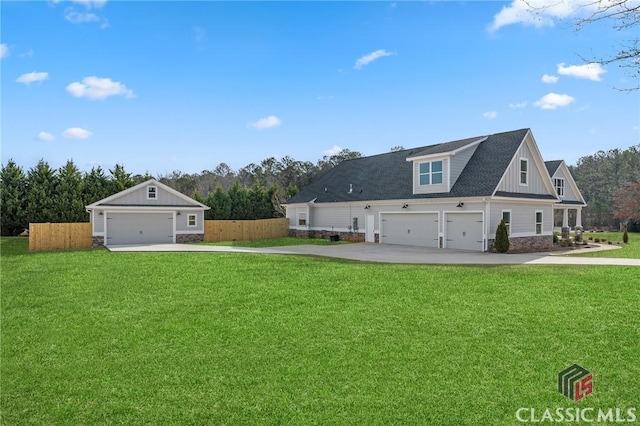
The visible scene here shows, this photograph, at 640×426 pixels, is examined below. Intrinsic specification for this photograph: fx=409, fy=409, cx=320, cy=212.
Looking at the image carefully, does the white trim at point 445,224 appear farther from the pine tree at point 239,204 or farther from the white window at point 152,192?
the pine tree at point 239,204

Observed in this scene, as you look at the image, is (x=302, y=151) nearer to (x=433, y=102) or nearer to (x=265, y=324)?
(x=433, y=102)

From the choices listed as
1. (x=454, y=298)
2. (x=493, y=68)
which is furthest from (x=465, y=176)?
(x=454, y=298)

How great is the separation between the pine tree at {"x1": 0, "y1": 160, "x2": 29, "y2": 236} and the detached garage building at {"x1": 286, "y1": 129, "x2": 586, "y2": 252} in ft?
81.4

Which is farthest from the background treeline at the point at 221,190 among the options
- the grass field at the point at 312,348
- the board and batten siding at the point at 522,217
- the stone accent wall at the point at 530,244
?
the grass field at the point at 312,348

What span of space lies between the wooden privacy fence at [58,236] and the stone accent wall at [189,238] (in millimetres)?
5304

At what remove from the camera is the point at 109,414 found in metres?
4.37

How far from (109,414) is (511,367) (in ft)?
16.2

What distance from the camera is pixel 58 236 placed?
23.7 m

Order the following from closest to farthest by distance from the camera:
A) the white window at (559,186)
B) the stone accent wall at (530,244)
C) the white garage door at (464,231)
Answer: the white garage door at (464,231) < the stone accent wall at (530,244) < the white window at (559,186)

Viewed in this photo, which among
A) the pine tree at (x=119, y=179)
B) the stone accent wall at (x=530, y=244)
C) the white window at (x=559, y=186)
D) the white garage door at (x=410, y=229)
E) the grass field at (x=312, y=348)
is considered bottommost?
the grass field at (x=312, y=348)

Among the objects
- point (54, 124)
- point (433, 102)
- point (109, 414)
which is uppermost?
point (433, 102)

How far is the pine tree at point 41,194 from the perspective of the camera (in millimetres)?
31741

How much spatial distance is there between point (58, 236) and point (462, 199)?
22659 millimetres

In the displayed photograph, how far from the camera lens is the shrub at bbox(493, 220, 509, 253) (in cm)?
1959
